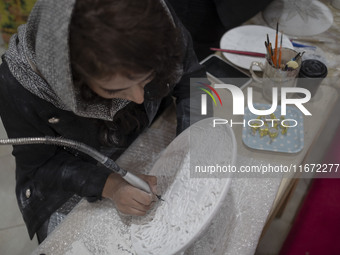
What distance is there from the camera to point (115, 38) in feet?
1.88

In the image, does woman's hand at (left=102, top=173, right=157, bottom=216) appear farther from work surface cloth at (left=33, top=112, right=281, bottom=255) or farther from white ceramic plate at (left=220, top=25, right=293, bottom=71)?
white ceramic plate at (left=220, top=25, right=293, bottom=71)

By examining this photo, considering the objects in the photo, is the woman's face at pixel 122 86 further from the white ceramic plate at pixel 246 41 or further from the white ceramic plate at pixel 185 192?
the white ceramic plate at pixel 246 41

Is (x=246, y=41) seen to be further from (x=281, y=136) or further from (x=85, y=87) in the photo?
(x=85, y=87)

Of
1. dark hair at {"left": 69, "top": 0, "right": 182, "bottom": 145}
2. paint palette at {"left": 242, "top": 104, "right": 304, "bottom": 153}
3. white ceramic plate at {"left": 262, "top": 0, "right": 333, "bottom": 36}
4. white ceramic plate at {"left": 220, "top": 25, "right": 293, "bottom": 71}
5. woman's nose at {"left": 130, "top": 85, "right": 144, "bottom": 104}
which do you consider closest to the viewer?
dark hair at {"left": 69, "top": 0, "right": 182, "bottom": 145}

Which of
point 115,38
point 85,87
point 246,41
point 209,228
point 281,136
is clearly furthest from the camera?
point 246,41

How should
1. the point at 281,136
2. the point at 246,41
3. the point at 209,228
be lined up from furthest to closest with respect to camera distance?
the point at 246,41
the point at 281,136
the point at 209,228

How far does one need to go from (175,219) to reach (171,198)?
2.2 inches

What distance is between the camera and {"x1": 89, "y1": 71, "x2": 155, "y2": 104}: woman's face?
2.09 ft

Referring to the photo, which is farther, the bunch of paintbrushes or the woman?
the bunch of paintbrushes

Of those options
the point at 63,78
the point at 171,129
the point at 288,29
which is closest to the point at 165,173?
the point at 171,129

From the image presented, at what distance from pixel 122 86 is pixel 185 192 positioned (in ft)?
0.87

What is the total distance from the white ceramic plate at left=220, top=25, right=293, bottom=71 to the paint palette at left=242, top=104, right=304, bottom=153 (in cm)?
21

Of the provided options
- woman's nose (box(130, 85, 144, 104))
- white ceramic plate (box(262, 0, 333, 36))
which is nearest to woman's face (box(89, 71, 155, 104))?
woman's nose (box(130, 85, 144, 104))

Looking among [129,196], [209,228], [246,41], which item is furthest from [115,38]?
[246,41]
